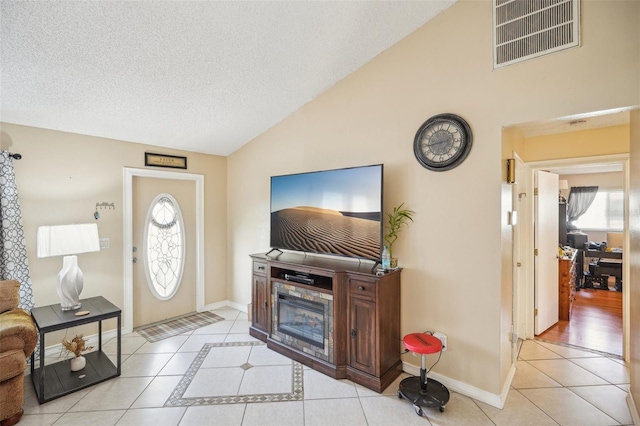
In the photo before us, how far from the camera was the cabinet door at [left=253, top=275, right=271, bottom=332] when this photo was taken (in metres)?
3.21

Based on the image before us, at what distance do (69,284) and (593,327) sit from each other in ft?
19.3

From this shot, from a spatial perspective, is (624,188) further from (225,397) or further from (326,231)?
(225,397)

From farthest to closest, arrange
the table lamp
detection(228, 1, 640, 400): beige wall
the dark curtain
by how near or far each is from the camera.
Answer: the dark curtain, the table lamp, detection(228, 1, 640, 400): beige wall

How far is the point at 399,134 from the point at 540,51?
44.7 inches

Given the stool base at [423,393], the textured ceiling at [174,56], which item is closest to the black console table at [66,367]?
the textured ceiling at [174,56]

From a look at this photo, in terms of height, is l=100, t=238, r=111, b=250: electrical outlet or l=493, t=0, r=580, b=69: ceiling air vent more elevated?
l=493, t=0, r=580, b=69: ceiling air vent

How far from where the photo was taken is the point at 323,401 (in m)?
2.25

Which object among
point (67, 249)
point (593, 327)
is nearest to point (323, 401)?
point (67, 249)

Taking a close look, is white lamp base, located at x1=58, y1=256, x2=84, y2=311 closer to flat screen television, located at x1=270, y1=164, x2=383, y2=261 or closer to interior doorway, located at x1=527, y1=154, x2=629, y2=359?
flat screen television, located at x1=270, y1=164, x2=383, y2=261

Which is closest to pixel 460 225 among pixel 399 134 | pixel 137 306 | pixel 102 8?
pixel 399 134

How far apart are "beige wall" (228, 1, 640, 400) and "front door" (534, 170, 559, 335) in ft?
4.63

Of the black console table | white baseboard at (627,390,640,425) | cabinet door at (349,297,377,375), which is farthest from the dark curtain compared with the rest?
the black console table

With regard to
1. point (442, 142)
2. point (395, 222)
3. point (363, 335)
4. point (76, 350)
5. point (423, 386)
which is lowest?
point (423, 386)

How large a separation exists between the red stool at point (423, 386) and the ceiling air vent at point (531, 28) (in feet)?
7.24
